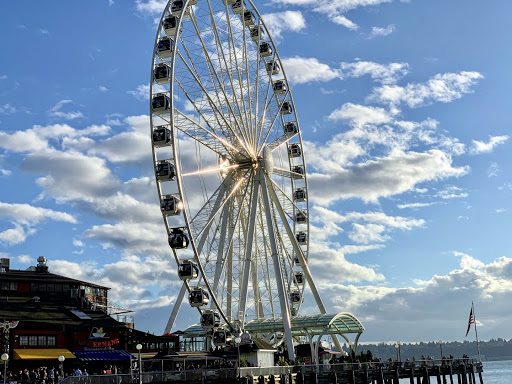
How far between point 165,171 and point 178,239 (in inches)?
202

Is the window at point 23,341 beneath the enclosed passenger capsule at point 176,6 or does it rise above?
beneath

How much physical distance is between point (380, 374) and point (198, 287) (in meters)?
19.8

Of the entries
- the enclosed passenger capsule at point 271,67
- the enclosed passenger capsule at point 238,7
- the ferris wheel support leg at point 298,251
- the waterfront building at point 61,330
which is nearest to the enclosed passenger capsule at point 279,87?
the enclosed passenger capsule at point 271,67

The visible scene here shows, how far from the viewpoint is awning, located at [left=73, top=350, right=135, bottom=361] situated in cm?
5263

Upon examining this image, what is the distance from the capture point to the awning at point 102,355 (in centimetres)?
5263

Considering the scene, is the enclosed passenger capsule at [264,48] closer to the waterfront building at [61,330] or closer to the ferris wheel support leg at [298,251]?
Answer: the ferris wheel support leg at [298,251]

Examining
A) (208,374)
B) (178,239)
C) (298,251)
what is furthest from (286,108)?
(208,374)

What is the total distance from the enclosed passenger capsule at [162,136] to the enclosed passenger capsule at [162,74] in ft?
12.8

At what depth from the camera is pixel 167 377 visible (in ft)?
142

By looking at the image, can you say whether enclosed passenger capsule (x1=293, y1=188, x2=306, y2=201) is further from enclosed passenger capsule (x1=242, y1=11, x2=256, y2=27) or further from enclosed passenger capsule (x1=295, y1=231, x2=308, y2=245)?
enclosed passenger capsule (x1=242, y1=11, x2=256, y2=27)

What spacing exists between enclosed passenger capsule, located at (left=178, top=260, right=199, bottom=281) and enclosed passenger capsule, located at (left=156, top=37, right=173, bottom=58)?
52.9 ft

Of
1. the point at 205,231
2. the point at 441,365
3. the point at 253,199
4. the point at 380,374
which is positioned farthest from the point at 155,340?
the point at 441,365

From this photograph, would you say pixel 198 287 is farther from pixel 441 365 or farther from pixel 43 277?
pixel 441 365

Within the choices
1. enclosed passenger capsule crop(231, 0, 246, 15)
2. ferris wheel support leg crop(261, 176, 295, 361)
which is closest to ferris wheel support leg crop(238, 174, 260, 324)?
ferris wheel support leg crop(261, 176, 295, 361)
